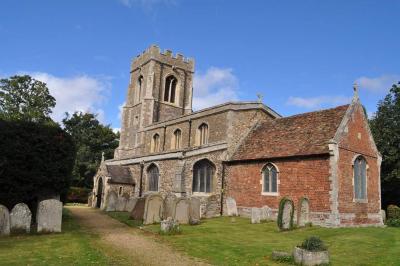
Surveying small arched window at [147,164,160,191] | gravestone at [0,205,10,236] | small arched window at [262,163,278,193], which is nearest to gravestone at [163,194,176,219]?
small arched window at [262,163,278,193]

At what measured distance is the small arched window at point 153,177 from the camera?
93.9 feet

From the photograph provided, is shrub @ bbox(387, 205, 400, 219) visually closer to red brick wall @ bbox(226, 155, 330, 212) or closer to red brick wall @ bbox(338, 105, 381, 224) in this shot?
red brick wall @ bbox(338, 105, 381, 224)

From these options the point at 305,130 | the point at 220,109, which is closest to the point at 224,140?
the point at 220,109

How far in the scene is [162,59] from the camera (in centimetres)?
4362

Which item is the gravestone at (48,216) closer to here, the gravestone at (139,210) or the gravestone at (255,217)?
the gravestone at (139,210)

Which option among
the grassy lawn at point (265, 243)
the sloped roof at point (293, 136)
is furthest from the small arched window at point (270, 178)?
the grassy lawn at point (265, 243)

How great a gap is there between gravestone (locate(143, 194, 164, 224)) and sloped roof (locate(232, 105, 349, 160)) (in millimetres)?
7477

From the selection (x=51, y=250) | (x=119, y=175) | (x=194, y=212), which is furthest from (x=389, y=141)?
(x=51, y=250)

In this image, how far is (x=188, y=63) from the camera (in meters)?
46.4

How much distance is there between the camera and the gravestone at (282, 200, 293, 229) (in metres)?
16.6

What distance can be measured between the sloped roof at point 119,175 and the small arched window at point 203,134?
7.12 metres

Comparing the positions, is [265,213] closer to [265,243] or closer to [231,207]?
[231,207]

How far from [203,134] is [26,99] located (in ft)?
87.7

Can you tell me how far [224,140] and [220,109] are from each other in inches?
105
